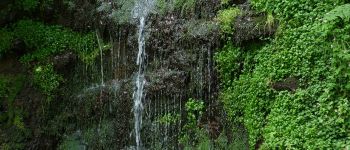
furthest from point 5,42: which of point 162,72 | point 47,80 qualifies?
point 162,72

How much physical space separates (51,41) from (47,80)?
0.91 meters

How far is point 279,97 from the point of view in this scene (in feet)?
21.5

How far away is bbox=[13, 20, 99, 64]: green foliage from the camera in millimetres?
9148

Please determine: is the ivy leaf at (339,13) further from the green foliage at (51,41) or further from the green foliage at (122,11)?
the green foliage at (51,41)

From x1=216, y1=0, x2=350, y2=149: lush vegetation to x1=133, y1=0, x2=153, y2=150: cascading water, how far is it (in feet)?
5.41

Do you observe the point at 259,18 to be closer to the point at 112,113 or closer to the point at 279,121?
the point at 279,121

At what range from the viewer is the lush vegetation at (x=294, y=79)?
5.86 m

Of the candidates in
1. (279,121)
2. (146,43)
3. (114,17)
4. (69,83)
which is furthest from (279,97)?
(69,83)

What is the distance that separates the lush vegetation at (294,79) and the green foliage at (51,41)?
311 cm

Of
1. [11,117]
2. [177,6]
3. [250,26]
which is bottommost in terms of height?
[11,117]

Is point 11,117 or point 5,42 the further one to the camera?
point 5,42

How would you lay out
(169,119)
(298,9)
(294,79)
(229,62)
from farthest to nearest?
(169,119) → (229,62) → (298,9) → (294,79)

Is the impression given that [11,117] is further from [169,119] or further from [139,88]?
[169,119]

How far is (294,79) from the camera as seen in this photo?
6.49 m
